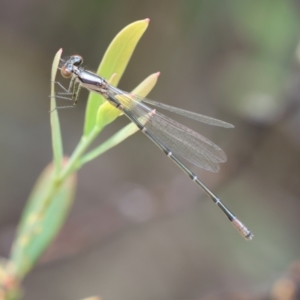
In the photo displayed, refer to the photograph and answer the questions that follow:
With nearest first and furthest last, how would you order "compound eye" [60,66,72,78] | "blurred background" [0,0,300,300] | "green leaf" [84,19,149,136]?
"green leaf" [84,19,149,136]
"compound eye" [60,66,72,78]
"blurred background" [0,0,300,300]

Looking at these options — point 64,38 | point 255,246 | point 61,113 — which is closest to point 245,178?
point 255,246

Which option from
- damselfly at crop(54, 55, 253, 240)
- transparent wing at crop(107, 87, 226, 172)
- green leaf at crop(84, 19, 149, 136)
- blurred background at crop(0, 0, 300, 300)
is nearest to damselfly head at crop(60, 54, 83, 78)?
damselfly at crop(54, 55, 253, 240)

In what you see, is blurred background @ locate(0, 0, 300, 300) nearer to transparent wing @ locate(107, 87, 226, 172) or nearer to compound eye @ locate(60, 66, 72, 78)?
transparent wing @ locate(107, 87, 226, 172)

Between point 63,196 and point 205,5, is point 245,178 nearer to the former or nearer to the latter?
point 205,5

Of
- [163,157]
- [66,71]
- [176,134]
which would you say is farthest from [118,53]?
[163,157]

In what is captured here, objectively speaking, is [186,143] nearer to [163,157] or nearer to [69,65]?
[69,65]

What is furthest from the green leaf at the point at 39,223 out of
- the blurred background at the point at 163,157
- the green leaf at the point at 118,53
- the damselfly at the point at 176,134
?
the blurred background at the point at 163,157

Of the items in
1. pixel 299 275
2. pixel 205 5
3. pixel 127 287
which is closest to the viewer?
pixel 299 275
